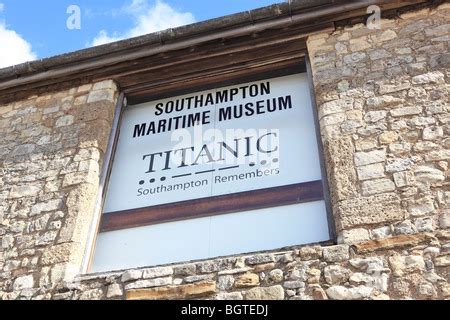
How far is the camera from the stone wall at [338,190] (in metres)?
3.02

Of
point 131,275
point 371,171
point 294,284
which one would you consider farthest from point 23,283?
point 371,171

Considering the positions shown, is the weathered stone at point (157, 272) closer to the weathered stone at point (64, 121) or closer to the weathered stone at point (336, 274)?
the weathered stone at point (336, 274)

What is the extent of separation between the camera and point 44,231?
12.4ft

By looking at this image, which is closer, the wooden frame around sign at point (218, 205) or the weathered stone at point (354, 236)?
the weathered stone at point (354, 236)

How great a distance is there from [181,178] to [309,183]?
1.01 metres

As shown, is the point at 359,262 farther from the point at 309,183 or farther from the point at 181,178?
the point at 181,178

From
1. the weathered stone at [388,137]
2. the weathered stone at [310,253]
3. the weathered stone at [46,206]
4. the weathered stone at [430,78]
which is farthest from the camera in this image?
the weathered stone at [46,206]

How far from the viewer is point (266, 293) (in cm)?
305

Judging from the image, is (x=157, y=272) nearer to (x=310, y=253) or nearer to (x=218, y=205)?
(x=218, y=205)

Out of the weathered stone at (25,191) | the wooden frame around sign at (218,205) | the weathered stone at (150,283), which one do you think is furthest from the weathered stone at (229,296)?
the weathered stone at (25,191)

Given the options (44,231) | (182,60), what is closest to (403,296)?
(44,231)

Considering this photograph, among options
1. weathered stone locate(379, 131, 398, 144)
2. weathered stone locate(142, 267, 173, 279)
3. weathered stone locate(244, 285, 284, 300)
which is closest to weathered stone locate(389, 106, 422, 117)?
weathered stone locate(379, 131, 398, 144)

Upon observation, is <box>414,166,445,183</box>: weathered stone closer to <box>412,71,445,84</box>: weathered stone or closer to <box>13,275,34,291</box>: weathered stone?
<box>412,71,445,84</box>: weathered stone

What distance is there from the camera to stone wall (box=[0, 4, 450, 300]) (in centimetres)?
302
